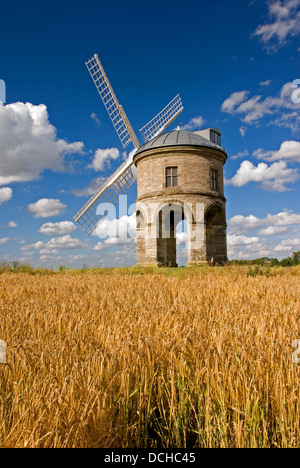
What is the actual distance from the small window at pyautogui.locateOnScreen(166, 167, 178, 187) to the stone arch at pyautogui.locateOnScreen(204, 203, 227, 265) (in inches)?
115

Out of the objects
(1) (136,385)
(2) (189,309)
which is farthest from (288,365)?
(2) (189,309)

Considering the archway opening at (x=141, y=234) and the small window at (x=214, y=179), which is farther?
the archway opening at (x=141, y=234)

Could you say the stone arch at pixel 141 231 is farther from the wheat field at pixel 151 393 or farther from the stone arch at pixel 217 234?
the wheat field at pixel 151 393

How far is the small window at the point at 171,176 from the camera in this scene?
2027cm

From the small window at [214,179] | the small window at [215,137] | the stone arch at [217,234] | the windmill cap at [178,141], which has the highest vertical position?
the small window at [215,137]

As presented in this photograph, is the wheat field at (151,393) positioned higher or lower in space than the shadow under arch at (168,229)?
lower

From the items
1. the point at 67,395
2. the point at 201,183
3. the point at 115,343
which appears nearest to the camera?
the point at 67,395

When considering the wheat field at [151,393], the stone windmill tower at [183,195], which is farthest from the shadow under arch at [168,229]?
the wheat field at [151,393]

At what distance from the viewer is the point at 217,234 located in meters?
21.4

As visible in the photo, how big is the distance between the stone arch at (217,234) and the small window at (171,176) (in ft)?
9.55

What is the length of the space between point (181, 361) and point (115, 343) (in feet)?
2.42

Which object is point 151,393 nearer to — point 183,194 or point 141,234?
point 183,194
